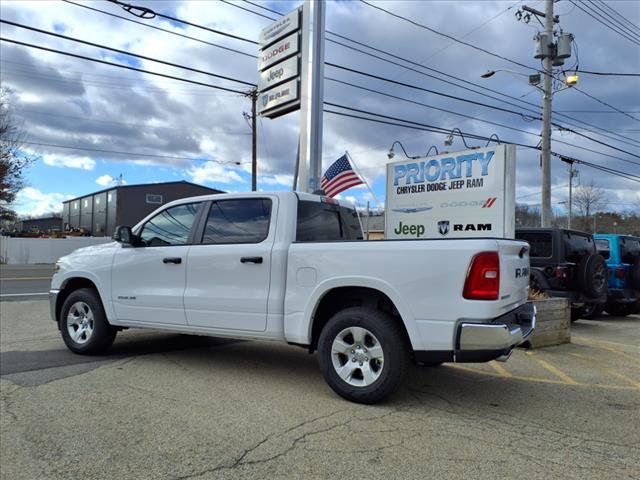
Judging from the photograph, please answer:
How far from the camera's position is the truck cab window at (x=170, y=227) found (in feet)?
18.7

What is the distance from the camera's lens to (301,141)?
1121 centimetres

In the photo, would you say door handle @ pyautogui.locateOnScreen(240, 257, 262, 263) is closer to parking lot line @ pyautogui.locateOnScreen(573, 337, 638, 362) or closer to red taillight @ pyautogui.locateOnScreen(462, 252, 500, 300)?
red taillight @ pyautogui.locateOnScreen(462, 252, 500, 300)

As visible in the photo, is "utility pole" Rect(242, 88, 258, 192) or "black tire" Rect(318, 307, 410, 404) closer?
"black tire" Rect(318, 307, 410, 404)

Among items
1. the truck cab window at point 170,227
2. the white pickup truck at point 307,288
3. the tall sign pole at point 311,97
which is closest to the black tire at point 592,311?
the tall sign pole at point 311,97

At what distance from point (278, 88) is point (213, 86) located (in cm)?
418

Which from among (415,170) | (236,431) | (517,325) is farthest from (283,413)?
(415,170)

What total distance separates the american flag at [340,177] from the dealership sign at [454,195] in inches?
73.9

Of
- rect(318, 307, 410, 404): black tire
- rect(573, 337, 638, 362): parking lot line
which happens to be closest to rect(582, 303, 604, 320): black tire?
rect(573, 337, 638, 362): parking lot line

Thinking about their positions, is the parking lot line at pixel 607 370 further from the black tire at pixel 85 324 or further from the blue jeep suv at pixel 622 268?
the black tire at pixel 85 324

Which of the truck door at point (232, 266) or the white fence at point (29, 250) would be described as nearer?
the truck door at point (232, 266)

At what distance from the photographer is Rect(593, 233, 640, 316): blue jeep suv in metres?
11.0

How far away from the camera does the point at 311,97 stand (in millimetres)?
11141

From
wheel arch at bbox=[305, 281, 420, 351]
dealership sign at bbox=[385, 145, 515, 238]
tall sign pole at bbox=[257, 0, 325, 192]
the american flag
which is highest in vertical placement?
tall sign pole at bbox=[257, 0, 325, 192]

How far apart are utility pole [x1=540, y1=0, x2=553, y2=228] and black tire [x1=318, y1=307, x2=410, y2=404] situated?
48.8ft
